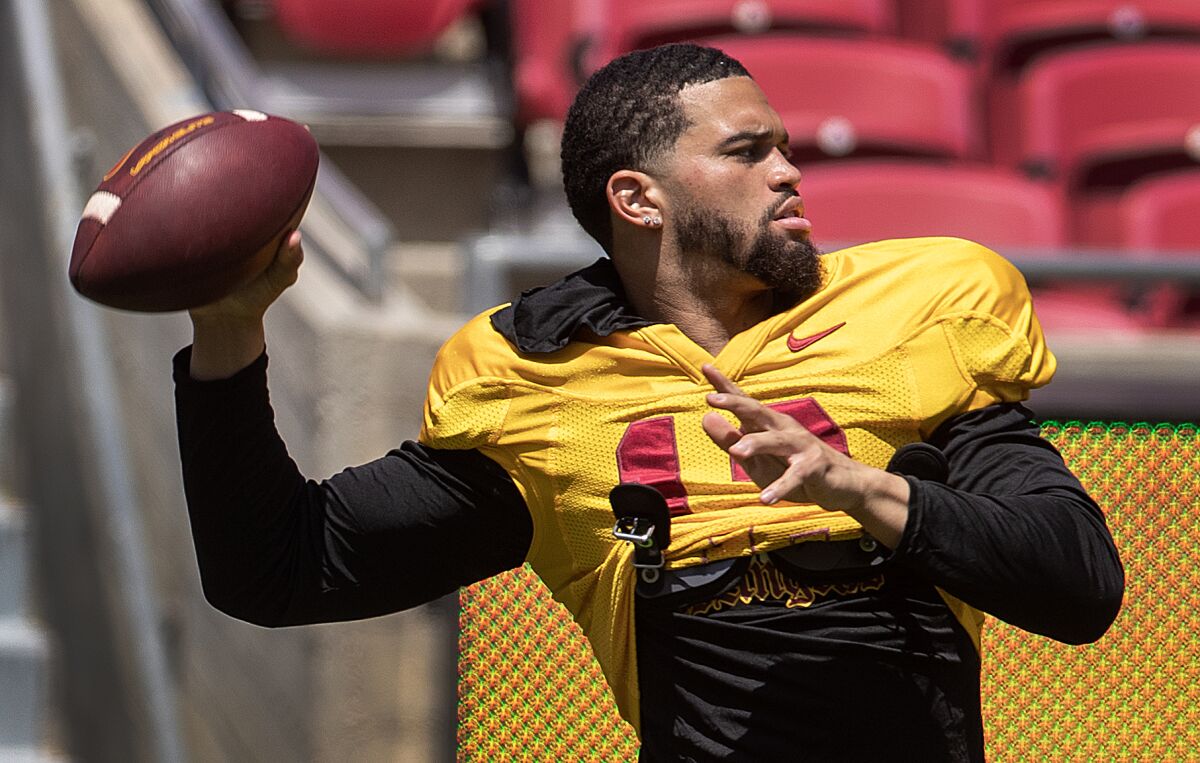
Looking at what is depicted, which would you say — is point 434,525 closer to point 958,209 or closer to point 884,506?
point 884,506

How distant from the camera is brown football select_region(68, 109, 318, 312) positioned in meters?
1.84

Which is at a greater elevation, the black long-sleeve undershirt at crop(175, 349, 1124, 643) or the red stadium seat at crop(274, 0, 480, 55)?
the black long-sleeve undershirt at crop(175, 349, 1124, 643)

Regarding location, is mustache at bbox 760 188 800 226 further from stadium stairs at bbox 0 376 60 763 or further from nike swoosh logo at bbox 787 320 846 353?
stadium stairs at bbox 0 376 60 763

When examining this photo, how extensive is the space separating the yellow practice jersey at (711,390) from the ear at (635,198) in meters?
0.14

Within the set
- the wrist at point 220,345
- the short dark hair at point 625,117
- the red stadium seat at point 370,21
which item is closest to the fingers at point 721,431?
the short dark hair at point 625,117

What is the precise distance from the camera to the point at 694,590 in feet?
6.00

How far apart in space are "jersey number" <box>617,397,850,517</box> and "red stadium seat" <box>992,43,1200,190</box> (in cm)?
357

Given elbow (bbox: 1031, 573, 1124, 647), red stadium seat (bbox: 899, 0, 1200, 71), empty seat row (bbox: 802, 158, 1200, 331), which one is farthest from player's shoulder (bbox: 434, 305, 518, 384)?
red stadium seat (bbox: 899, 0, 1200, 71)

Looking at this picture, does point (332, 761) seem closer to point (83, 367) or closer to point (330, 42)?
point (83, 367)

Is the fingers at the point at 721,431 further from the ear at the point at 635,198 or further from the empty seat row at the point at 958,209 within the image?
the empty seat row at the point at 958,209

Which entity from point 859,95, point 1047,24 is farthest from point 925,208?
point 1047,24

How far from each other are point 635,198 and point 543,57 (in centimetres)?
350

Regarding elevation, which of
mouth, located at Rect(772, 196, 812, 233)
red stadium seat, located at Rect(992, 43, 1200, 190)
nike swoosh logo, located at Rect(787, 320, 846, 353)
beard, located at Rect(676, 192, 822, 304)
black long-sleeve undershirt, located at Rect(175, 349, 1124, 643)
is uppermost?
mouth, located at Rect(772, 196, 812, 233)

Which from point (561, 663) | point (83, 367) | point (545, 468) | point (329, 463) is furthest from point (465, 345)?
point (83, 367)
